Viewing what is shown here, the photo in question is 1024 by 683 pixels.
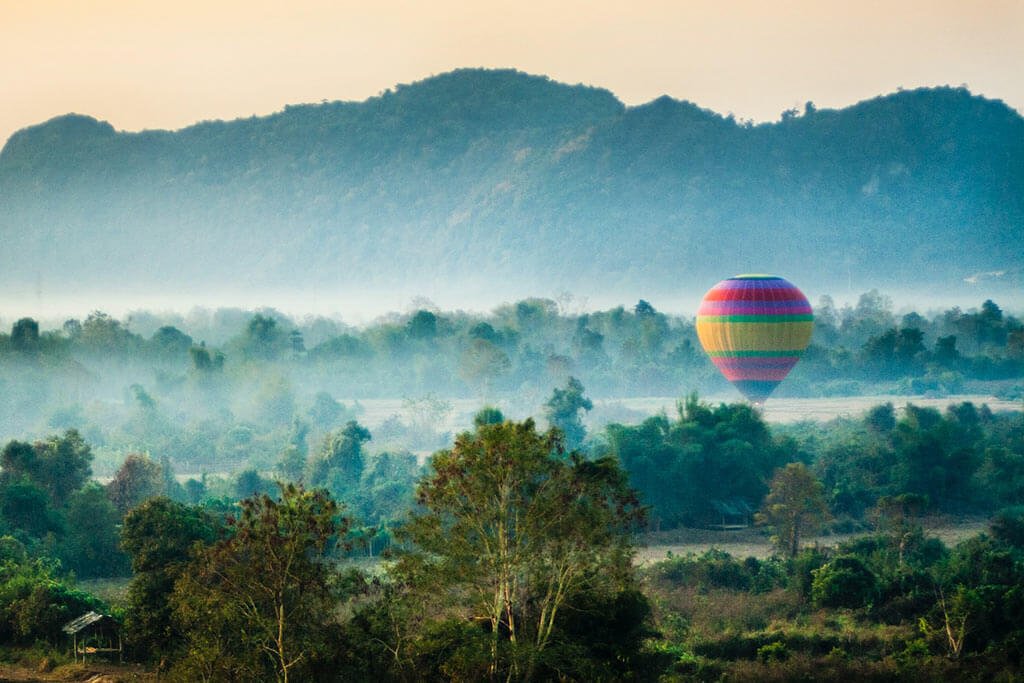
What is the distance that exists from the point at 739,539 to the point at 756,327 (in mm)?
22267

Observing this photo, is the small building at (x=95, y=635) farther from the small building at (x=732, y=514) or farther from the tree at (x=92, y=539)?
the small building at (x=732, y=514)

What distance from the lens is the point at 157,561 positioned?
28.5 meters

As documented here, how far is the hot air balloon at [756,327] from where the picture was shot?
208 ft

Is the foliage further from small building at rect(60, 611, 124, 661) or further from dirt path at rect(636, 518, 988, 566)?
small building at rect(60, 611, 124, 661)

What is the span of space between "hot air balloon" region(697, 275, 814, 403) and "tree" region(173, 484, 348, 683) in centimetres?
4215

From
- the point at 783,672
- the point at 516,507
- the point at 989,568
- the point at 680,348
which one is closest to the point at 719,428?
the point at 989,568

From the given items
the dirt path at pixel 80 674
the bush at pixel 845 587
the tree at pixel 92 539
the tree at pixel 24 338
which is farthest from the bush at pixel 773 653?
the tree at pixel 24 338

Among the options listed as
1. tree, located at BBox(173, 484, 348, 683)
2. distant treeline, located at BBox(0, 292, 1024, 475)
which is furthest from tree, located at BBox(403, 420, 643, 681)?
distant treeline, located at BBox(0, 292, 1024, 475)

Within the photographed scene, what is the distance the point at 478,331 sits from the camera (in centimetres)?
9762

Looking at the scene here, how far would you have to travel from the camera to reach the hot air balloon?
63312 mm

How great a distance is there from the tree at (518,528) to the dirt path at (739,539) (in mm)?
16081

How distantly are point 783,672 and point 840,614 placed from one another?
5.90m

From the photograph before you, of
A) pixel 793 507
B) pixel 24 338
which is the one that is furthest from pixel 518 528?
pixel 24 338

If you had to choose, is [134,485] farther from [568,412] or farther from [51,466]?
[568,412]
